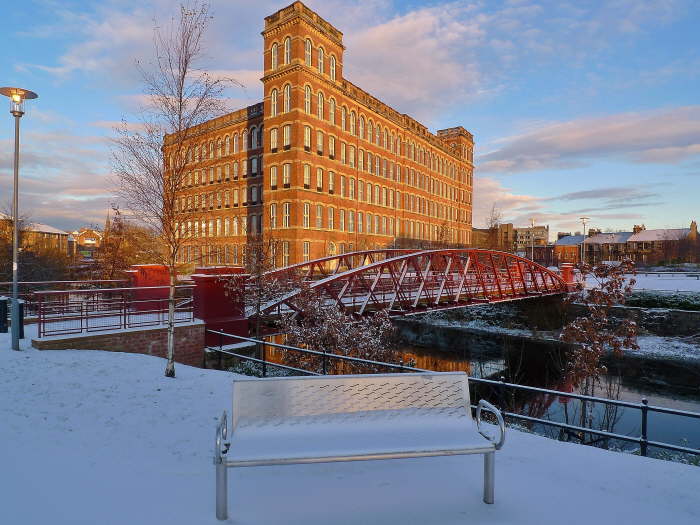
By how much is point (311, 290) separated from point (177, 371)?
476cm

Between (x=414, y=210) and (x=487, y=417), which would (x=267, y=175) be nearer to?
(x=414, y=210)

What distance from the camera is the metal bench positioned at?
3.22 metres

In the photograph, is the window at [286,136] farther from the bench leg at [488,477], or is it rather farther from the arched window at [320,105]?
the bench leg at [488,477]

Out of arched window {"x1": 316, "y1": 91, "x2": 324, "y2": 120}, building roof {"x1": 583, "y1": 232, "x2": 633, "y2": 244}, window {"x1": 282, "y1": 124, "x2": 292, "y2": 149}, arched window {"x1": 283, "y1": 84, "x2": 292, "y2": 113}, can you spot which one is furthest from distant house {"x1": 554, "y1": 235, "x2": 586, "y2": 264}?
arched window {"x1": 283, "y1": 84, "x2": 292, "y2": 113}

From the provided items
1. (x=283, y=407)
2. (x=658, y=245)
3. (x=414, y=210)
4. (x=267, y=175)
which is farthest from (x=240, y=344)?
(x=658, y=245)

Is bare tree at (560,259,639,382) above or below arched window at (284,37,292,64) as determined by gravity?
below

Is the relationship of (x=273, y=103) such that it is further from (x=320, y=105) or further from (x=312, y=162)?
(x=312, y=162)

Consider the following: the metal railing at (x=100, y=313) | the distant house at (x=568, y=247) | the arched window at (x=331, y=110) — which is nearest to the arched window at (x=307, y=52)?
the arched window at (x=331, y=110)

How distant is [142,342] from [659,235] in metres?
107

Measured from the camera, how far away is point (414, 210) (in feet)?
163

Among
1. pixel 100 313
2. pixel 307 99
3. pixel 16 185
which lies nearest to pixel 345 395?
pixel 16 185

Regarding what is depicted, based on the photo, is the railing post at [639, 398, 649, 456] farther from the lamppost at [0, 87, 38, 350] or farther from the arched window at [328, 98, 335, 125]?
the arched window at [328, 98, 335, 125]

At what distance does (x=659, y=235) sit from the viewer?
88.8m

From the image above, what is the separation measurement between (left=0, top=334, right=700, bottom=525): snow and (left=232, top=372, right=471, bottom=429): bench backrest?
61 centimetres
